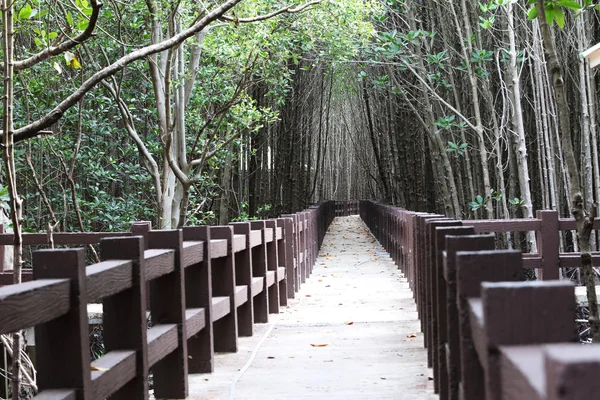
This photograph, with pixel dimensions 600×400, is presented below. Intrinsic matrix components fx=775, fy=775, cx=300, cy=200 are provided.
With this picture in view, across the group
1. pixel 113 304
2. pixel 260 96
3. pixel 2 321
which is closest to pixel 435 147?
pixel 260 96

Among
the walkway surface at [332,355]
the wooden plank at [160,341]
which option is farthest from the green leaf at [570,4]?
the wooden plank at [160,341]

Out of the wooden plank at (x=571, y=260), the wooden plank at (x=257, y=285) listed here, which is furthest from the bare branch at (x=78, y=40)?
the wooden plank at (x=571, y=260)

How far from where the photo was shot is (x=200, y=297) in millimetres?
4230

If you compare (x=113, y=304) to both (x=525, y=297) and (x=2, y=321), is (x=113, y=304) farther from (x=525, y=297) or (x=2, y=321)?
(x=525, y=297)

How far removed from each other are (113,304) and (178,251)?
2.54 feet

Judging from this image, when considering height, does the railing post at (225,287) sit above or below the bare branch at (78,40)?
below

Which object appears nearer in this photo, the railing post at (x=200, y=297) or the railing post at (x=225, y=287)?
the railing post at (x=200, y=297)

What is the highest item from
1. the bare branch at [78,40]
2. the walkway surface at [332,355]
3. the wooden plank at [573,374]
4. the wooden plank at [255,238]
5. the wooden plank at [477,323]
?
the bare branch at [78,40]

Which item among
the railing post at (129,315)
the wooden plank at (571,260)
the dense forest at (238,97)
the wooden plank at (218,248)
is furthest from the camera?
the dense forest at (238,97)

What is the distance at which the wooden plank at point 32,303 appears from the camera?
1.82 metres

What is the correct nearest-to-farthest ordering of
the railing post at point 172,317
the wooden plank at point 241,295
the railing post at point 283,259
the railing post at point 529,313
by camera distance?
the railing post at point 529,313, the railing post at point 172,317, the wooden plank at point 241,295, the railing post at point 283,259

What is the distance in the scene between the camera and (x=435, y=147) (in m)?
12.5

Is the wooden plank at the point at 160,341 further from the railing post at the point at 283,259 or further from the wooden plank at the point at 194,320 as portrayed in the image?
the railing post at the point at 283,259

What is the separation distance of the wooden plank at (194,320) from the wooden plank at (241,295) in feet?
2.96
